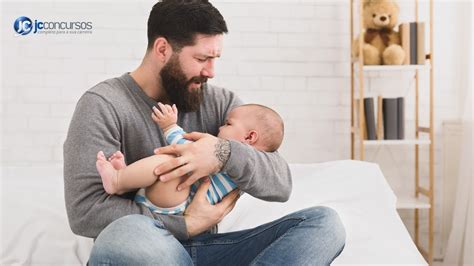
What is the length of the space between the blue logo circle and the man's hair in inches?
54.6

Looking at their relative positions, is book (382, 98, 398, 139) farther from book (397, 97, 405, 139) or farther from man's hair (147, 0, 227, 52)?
man's hair (147, 0, 227, 52)

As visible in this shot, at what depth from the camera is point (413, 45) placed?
3039mm

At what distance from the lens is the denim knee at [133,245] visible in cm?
136

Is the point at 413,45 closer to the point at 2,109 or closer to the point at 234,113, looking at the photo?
the point at 234,113

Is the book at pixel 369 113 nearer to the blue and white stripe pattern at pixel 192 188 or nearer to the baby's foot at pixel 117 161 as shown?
the blue and white stripe pattern at pixel 192 188

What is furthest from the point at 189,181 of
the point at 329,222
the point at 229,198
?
the point at 329,222

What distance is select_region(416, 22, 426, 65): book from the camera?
301 cm

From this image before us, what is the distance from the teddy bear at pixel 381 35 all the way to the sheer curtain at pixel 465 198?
38 centimetres

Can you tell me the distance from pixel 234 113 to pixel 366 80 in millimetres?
1599

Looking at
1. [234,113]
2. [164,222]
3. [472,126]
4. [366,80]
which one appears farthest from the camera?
[366,80]

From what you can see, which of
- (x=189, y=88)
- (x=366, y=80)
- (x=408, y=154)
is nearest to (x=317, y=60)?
(x=366, y=80)

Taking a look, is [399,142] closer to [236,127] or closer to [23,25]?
[236,127]

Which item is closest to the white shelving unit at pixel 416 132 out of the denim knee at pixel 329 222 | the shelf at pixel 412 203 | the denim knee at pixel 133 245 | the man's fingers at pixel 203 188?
the shelf at pixel 412 203

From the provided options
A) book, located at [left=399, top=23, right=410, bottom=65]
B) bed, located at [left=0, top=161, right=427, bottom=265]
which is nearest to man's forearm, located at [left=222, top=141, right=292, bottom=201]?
bed, located at [left=0, top=161, right=427, bottom=265]
